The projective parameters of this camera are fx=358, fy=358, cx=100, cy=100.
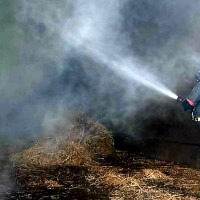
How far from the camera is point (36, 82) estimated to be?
1089cm

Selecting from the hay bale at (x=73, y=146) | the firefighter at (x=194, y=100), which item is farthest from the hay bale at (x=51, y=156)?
the firefighter at (x=194, y=100)

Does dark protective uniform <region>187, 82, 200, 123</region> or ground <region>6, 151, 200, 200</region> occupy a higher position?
dark protective uniform <region>187, 82, 200, 123</region>

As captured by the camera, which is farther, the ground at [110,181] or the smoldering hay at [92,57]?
the smoldering hay at [92,57]

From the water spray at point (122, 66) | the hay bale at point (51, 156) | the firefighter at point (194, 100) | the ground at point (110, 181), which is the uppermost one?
the water spray at point (122, 66)

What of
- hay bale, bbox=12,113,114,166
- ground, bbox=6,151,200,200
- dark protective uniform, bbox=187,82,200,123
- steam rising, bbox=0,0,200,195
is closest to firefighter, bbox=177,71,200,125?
dark protective uniform, bbox=187,82,200,123

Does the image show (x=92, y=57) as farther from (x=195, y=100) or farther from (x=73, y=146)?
(x=195, y=100)

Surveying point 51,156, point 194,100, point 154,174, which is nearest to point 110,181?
point 154,174

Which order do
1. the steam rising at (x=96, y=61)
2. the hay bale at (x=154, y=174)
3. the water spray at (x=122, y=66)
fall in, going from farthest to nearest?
the water spray at (x=122, y=66) < the steam rising at (x=96, y=61) < the hay bale at (x=154, y=174)

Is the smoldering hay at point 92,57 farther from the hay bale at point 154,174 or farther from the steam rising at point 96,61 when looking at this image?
the hay bale at point 154,174

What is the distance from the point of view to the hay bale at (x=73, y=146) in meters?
9.02

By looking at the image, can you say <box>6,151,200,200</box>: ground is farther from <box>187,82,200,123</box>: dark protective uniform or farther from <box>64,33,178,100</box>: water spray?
<box>64,33,178,100</box>: water spray

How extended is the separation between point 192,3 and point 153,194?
5.33 meters

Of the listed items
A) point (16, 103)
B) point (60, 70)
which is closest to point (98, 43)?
point (60, 70)

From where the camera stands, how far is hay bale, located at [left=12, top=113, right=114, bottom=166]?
9.02m
